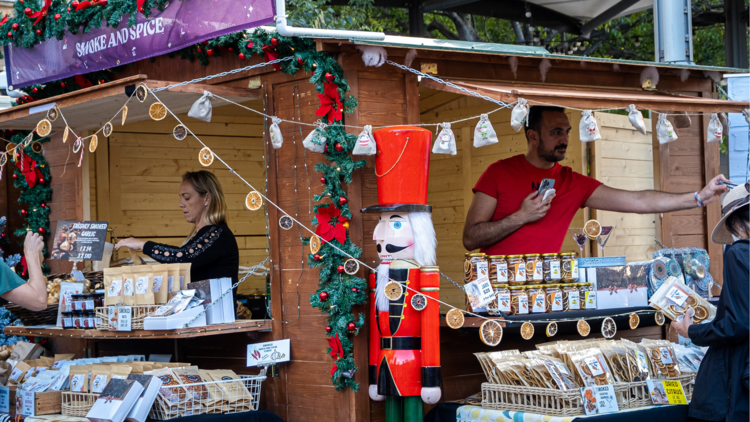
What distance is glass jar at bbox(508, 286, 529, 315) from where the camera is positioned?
4555 millimetres

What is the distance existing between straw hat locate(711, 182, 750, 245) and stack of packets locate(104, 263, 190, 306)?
2.96m

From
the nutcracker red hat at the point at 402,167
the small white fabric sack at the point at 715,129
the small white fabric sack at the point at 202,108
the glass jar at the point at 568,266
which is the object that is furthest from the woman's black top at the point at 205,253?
the small white fabric sack at the point at 715,129

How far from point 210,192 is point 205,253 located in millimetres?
501

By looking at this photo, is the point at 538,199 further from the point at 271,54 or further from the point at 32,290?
the point at 32,290

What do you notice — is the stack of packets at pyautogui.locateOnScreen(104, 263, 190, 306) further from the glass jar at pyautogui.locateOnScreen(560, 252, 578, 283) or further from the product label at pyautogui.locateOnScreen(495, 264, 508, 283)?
the glass jar at pyautogui.locateOnScreen(560, 252, 578, 283)

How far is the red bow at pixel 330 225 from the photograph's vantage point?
4.51m

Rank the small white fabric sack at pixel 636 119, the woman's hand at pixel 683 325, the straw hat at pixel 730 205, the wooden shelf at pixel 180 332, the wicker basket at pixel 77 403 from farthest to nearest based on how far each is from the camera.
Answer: the wicker basket at pixel 77 403, the wooden shelf at pixel 180 332, the small white fabric sack at pixel 636 119, the woman's hand at pixel 683 325, the straw hat at pixel 730 205

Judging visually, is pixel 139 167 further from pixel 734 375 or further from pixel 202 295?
pixel 734 375

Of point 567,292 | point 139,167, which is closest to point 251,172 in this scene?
point 139,167

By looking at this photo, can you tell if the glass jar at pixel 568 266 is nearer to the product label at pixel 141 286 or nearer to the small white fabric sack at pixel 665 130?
the small white fabric sack at pixel 665 130

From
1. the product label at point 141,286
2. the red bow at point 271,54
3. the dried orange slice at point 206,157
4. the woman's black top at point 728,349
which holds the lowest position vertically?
the woman's black top at point 728,349

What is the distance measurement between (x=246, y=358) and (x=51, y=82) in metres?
2.76

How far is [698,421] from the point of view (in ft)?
14.2

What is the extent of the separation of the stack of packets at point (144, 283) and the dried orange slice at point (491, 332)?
5.83 ft
